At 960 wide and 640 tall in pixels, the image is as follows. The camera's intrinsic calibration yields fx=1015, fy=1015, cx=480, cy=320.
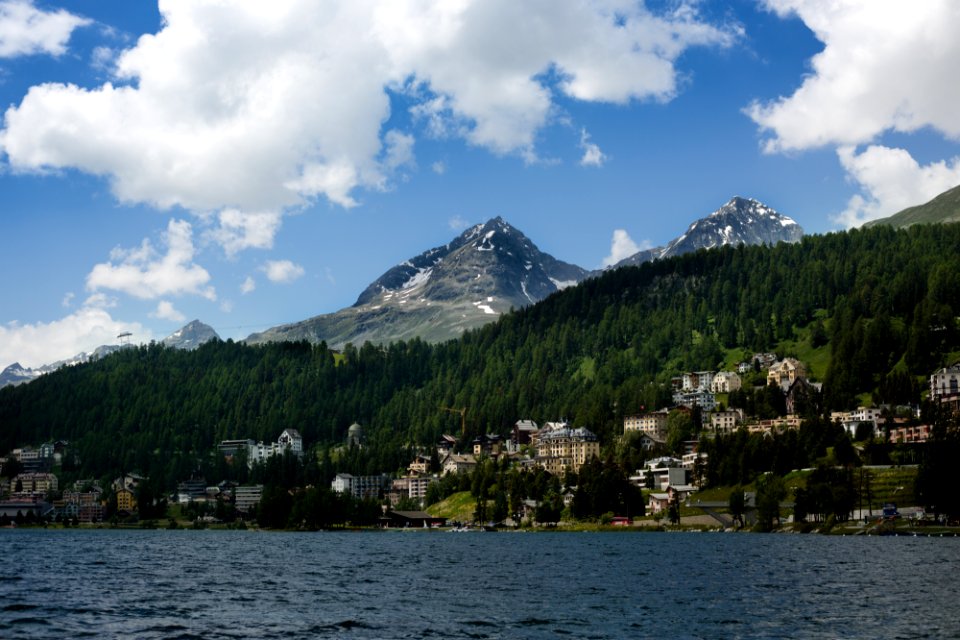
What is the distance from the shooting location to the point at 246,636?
51062mm

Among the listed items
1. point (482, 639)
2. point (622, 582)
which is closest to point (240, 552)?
point (622, 582)

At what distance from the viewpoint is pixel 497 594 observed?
70.7m

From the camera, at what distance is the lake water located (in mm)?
53344

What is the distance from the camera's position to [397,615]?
59375mm

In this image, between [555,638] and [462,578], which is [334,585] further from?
[555,638]

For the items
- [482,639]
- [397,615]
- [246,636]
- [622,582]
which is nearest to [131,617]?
[246,636]

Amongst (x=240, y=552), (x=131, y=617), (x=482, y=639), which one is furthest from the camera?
(x=240, y=552)

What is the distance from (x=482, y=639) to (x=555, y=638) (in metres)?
3.62

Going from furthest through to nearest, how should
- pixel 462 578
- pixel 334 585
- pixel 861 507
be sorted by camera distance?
1. pixel 861 507
2. pixel 462 578
3. pixel 334 585

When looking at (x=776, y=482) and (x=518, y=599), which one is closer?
(x=518, y=599)

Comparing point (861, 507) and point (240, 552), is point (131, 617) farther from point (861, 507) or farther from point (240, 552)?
point (861, 507)

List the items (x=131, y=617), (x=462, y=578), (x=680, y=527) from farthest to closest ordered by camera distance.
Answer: (x=680, y=527), (x=462, y=578), (x=131, y=617)

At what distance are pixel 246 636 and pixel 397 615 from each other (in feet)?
35.8

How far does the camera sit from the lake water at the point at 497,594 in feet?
175
